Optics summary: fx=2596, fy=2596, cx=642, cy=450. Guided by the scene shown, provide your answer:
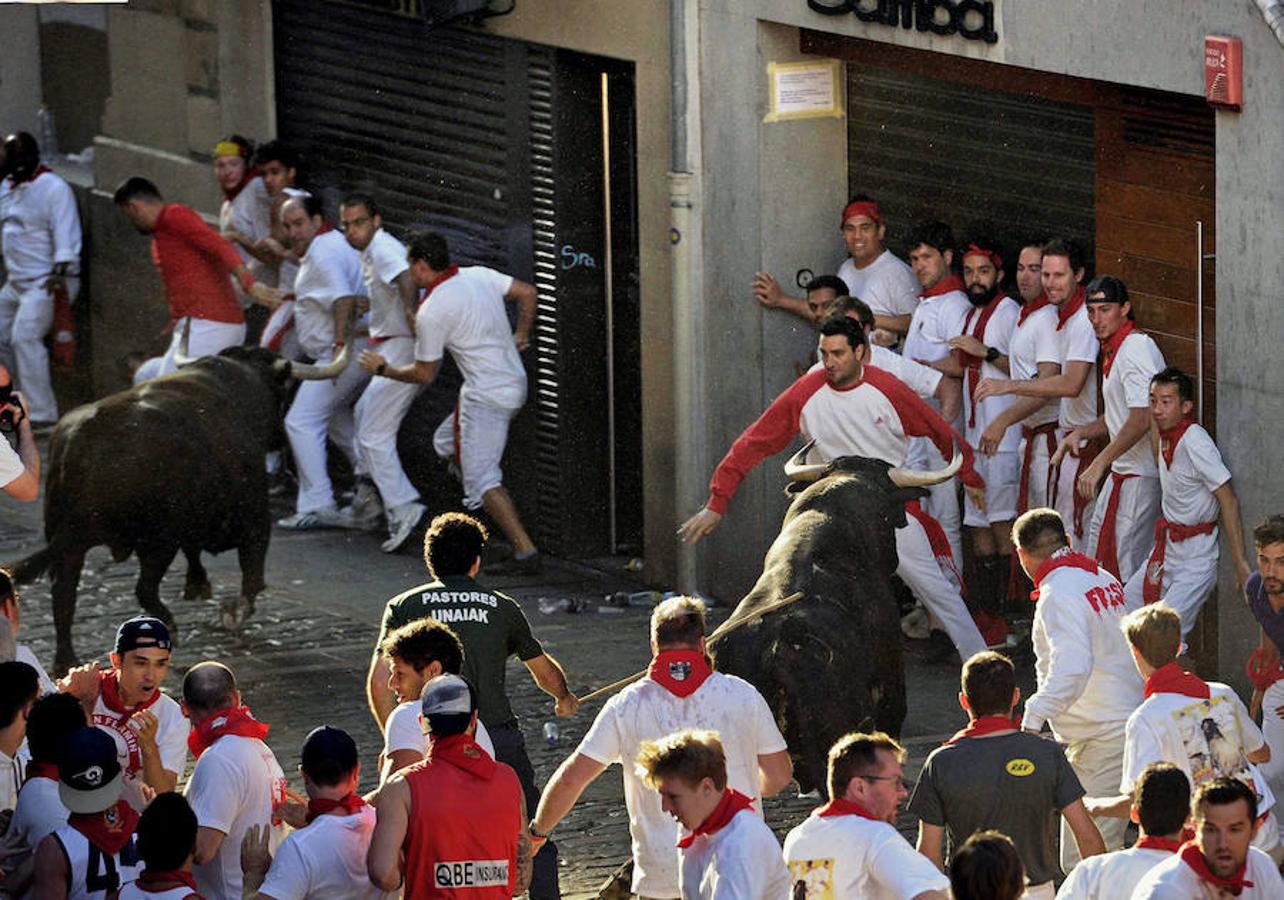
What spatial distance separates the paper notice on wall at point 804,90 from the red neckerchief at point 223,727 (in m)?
6.74

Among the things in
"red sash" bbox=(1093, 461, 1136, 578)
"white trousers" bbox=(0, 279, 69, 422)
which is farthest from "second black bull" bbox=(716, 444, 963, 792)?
"white trousers" bbox=(0, 279, 69, 422)

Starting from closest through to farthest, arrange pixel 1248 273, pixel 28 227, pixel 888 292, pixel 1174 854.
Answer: pixel 1174 854
pixel 1248 273
pixel 888 292
pixel 28 227

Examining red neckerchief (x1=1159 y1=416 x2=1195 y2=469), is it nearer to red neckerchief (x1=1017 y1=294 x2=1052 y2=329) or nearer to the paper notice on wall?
red neckerchief (x1=1017 y1=294 x2=1052 y2=329)

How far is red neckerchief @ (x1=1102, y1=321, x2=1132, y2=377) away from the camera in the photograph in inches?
450

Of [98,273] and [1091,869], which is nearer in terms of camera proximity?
[1091,869]

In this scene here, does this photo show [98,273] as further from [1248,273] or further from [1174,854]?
[1174,854]

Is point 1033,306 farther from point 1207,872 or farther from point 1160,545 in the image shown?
point 1207,872

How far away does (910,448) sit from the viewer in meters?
12.4

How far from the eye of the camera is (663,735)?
7.81 m

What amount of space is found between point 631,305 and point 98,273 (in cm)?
594

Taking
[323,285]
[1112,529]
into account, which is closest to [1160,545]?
[1112,529]

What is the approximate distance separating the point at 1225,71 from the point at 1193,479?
171 centimetres

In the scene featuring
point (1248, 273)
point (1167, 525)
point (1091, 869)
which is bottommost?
point (1091, 869)

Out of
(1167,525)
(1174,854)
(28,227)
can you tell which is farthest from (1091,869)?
(28,227)
